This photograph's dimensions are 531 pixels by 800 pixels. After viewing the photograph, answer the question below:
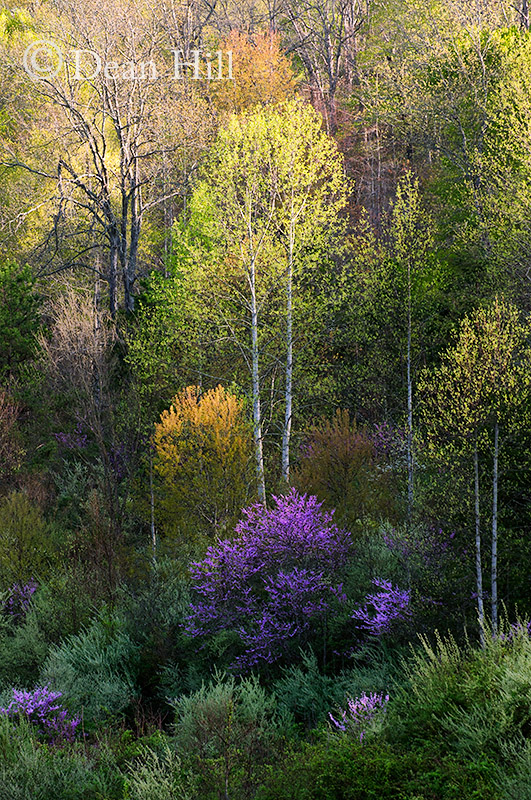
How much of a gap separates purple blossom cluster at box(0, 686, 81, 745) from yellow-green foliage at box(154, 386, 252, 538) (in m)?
7.00

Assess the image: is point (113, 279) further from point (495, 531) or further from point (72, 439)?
point (495, 531)

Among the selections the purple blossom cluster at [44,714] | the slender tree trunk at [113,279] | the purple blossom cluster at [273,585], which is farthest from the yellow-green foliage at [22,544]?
the slender tree trunk at [113,279]

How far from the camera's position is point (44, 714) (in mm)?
9695

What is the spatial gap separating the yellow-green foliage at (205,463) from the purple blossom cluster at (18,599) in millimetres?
3507

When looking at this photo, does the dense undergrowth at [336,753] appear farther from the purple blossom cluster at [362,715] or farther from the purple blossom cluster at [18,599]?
the purple blossom cluster at [18,599]

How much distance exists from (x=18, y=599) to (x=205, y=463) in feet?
15.7

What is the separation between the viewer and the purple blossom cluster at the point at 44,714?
918 cm

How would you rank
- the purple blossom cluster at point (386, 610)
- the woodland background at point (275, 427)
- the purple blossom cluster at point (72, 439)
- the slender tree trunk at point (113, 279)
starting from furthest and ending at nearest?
the slender tree trunk at point (113, 279)
the purple blossom cluster at point (72, 439)
the purple blossom cluster at point (386, 610)
the woodland background at point (275, 427)

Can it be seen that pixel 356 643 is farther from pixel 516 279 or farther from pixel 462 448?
pixel 516 279

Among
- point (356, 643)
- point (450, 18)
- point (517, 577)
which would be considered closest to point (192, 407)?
point (356, 643)

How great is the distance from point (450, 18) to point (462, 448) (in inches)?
849

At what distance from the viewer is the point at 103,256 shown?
3462 centimetres

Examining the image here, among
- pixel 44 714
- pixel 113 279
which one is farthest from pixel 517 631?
pixel 113 279

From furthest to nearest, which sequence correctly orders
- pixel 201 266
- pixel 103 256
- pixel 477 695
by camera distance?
pixel 103 256
pixel 201 266
pixel 477 695
